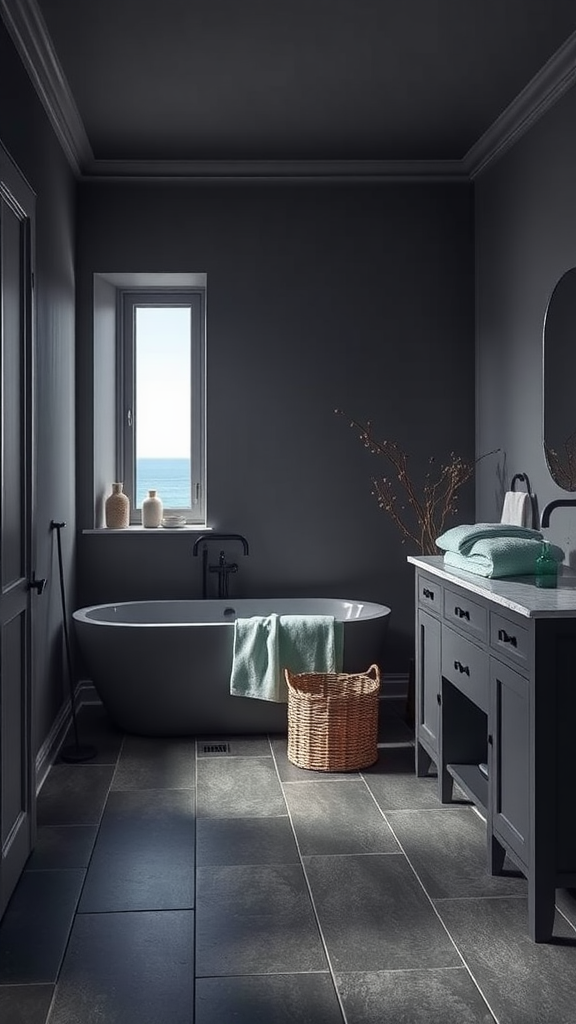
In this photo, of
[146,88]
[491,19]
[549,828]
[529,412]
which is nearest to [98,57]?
[146,88]

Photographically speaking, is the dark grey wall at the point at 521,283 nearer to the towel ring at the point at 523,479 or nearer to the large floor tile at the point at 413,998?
the towel ring at the point at 523,479

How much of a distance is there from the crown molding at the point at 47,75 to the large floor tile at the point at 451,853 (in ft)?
10.2

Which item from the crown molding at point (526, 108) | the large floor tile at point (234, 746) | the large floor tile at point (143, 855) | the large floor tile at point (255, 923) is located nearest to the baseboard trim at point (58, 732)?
the large floor tile at point (143, 855)

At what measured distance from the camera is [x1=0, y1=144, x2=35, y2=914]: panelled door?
2.79 metres

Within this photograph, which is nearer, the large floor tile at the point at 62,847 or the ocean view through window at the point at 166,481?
the large floor tile at the point at 62,847

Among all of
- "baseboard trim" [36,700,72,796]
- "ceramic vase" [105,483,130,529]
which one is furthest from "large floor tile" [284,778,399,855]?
"ceramic vase" [105,483,130,529]

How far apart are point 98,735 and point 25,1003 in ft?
7.96

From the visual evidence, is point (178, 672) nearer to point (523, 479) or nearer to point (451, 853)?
point (451, 853)

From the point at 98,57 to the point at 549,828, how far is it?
333 cm

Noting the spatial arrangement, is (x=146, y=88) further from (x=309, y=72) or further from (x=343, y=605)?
(x=343, y=605)

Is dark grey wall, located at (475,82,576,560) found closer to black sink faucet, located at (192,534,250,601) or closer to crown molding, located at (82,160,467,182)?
crown molding, located at (82,160,467,182)

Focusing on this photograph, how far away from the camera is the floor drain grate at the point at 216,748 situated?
442 cm

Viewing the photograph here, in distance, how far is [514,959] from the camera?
2.50 m

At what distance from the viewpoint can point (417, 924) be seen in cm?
270
